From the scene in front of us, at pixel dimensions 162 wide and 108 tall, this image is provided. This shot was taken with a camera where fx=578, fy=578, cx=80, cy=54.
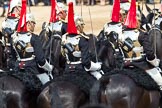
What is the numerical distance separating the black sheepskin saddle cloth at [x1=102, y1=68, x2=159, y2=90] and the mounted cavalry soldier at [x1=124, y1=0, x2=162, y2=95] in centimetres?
22

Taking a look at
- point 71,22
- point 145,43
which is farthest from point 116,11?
point 145,43

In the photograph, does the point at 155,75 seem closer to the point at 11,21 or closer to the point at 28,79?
the point at 28,79

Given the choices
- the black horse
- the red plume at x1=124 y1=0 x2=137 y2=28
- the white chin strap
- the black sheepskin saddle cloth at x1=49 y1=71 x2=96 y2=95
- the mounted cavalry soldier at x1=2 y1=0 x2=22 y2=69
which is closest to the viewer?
the black horse

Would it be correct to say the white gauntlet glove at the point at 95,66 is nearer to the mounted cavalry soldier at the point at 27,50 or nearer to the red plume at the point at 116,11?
the mounted cavalry soldier at the point at 27,50

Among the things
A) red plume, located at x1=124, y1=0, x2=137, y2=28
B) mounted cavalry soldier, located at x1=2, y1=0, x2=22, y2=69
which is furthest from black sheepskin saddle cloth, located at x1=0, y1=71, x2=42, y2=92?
mounted cavalry soldier, located at x1=2, y1=0, x2=22, y2=69

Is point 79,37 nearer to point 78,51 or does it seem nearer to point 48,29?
point 78,51

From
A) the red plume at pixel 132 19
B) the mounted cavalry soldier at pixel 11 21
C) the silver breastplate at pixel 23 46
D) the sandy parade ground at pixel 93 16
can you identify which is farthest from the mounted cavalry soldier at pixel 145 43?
the sandy parade ground at pixel 93 16

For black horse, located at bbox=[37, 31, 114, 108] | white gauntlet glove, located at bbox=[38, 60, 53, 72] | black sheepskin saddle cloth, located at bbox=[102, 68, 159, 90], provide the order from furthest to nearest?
white gauntlet glove, located at bbox=[38, 60, 53, 72], black sheepskin saddle cloth, located at bbox=[102, 68, 159, 90], black horse, located at bbox=[37, 31, 114, 108]

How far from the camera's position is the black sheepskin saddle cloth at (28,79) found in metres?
9.53

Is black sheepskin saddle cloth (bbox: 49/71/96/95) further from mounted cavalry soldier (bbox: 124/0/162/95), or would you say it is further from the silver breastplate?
the silver breastplate

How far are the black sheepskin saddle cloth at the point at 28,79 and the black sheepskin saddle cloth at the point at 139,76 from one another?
139cm

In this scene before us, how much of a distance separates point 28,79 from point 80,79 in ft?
3.64

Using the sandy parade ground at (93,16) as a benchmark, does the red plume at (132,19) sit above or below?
above

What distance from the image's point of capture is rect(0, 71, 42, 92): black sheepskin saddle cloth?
9.53 meters
